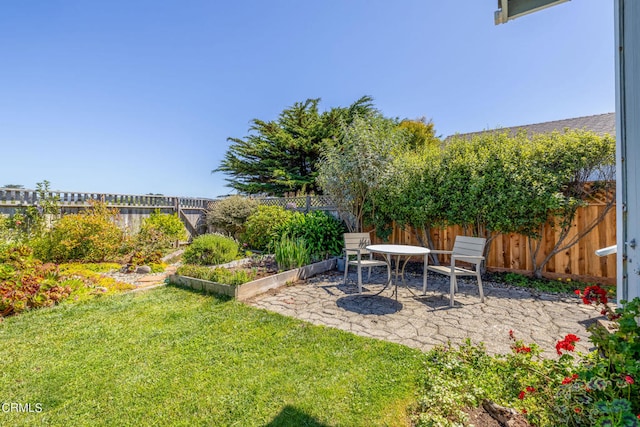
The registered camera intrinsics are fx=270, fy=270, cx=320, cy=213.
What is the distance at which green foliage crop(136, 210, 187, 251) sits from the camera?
22.3ft

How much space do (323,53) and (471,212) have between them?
668 cm

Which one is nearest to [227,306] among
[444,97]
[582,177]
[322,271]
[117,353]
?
[117,353]

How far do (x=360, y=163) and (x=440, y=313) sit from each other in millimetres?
3754

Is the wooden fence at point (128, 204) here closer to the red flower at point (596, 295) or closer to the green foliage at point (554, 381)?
the green foliage at point (554, 381)

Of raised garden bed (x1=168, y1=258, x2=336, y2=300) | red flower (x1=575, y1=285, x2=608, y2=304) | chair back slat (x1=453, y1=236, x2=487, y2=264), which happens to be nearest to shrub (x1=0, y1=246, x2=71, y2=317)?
raised garden bed (x1=168, y1=258, x2=336, y2=300)

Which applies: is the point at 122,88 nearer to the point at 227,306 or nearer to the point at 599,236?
the point at 227,306

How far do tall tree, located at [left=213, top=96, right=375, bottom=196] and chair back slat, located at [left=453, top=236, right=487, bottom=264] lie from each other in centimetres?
1033

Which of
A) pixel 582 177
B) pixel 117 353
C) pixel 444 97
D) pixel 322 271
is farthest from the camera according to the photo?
pixel 444 97

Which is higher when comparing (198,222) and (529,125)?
(529,125)

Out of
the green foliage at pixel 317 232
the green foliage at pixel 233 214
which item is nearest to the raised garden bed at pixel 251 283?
the green foliage at pixel 317 232

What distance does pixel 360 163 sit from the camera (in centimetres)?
633

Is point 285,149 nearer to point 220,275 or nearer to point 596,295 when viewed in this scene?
point 220,275

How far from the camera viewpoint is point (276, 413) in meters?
1.83

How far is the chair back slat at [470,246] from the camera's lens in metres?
4.14
